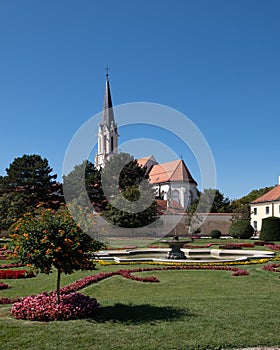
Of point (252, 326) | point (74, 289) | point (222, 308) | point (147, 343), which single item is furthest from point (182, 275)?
point (147, 343)

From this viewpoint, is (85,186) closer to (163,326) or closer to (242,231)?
(242,231)

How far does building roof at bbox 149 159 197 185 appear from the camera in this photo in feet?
253

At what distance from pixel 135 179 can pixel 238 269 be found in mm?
44360

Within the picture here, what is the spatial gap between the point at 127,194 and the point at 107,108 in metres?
40.6

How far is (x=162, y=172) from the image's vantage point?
8331 centimetres

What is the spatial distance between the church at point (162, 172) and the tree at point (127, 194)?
5782mm

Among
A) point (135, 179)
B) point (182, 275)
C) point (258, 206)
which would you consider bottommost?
point (182, 275)

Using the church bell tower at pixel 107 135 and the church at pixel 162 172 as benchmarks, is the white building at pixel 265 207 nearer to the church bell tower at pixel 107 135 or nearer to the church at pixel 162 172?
the church at pixel 162 172

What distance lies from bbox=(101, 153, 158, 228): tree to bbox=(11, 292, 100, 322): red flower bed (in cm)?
3891

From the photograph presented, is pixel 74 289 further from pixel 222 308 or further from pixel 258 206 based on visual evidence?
pixel 258 206

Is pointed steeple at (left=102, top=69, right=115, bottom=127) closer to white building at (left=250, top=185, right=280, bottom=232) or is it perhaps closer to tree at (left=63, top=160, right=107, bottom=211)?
tree at (left=63, top=160, right=107, bottom=211)

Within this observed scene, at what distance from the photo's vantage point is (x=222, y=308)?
8.38 meters

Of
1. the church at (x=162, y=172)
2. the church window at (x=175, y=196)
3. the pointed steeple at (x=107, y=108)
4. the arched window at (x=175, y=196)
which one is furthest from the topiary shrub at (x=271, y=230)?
the pointed steeple at (x=107, y=108)

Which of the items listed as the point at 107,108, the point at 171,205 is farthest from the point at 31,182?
the point at 107,108
